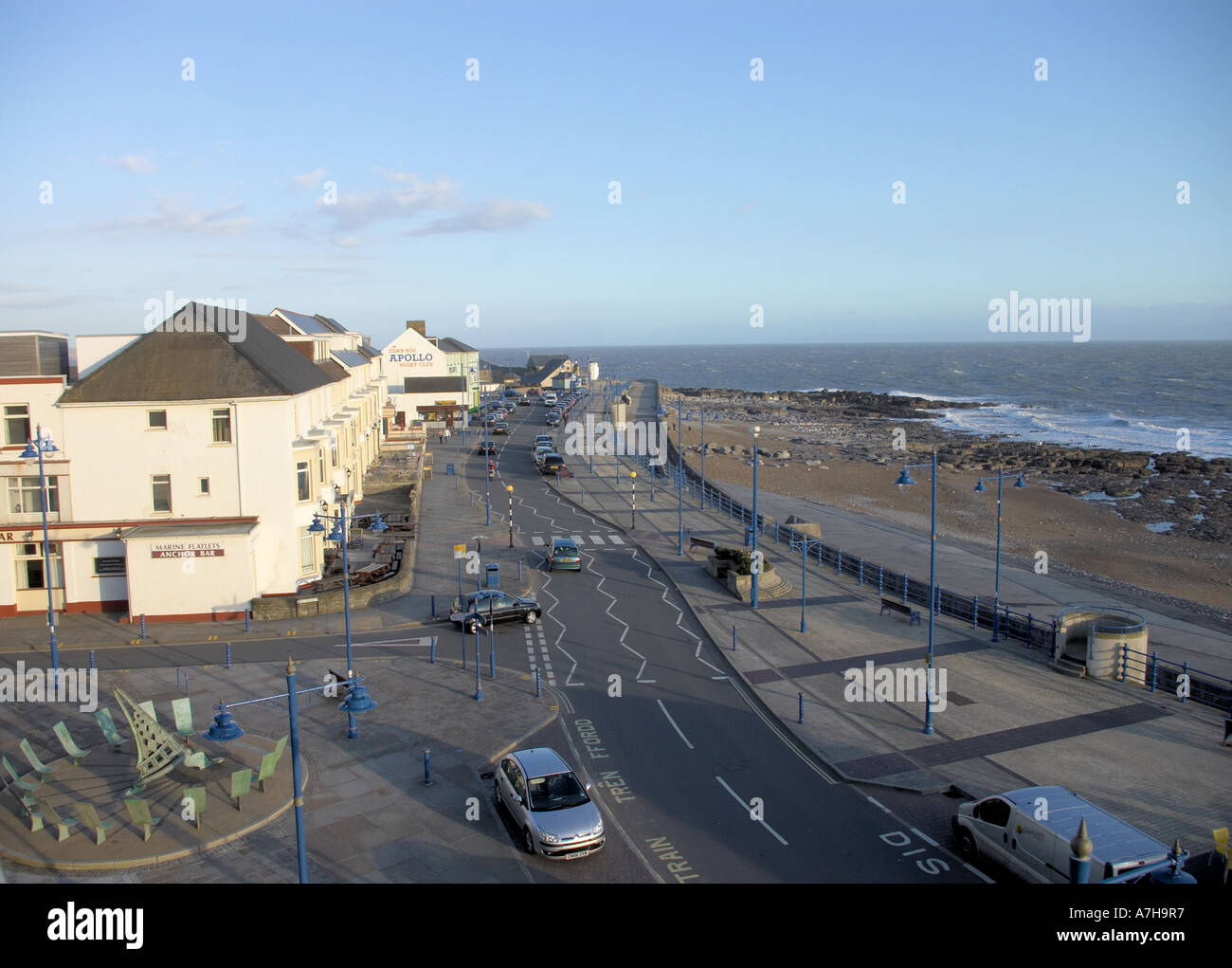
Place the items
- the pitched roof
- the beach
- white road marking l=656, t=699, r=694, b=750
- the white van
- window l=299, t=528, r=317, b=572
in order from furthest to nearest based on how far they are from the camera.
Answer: the beach < window l=299, t=528, r=317, b=572 < the pitched roof < white road marking l=656, t=699, r=694, b=750 < the white van

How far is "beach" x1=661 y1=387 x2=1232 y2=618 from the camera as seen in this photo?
4362cm

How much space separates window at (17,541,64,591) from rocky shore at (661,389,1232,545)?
5656cm

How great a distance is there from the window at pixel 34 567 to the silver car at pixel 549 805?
20732 mm

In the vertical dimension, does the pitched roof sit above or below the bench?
above

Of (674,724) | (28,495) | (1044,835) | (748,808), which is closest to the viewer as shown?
(1044,835)

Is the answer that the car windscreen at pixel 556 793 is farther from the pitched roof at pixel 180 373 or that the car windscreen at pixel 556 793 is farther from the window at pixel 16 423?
the window at pixel 16 423

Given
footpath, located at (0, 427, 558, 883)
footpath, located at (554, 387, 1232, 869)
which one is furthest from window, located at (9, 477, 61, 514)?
footpath, located at (554, 387, 1232, 869)

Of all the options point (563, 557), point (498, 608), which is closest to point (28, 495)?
point (498, 608)

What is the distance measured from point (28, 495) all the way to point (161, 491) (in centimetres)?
425

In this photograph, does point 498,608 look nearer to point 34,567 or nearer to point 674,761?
point 674,761

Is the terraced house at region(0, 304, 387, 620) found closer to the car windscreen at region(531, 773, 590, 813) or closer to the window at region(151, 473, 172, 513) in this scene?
the window at region(151, 473, 172, 513)

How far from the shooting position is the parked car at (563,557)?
35.7m

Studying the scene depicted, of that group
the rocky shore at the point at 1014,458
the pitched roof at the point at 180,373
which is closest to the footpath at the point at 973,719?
the pitched roof at the point at 180,373

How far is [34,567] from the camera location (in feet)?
95.6
